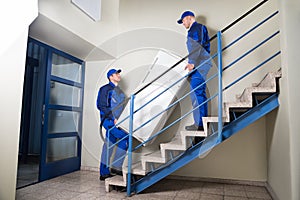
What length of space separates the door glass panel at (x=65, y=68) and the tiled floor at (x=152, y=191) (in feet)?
5.59

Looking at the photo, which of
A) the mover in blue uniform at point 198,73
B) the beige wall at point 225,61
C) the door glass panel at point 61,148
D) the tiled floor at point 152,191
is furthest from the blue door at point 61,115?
the mover in blue uniform at point 198,73

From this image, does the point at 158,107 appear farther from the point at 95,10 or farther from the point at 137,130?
the point at 95,10

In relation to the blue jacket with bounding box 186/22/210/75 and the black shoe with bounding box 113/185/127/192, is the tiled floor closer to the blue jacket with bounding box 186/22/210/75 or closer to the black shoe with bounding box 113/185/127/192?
the black shoe with bounding box 113/185/127/192

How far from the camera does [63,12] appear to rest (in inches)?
106

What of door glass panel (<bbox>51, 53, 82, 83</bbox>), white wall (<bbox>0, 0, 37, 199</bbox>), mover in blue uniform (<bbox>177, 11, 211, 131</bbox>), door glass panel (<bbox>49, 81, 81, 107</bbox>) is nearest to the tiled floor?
white wall (<bbox>0, 0, 37, 199</bbox>)

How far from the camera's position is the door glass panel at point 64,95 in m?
3.38

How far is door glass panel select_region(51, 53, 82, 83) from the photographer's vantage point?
342cm

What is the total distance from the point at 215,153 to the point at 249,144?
1.60 ft
